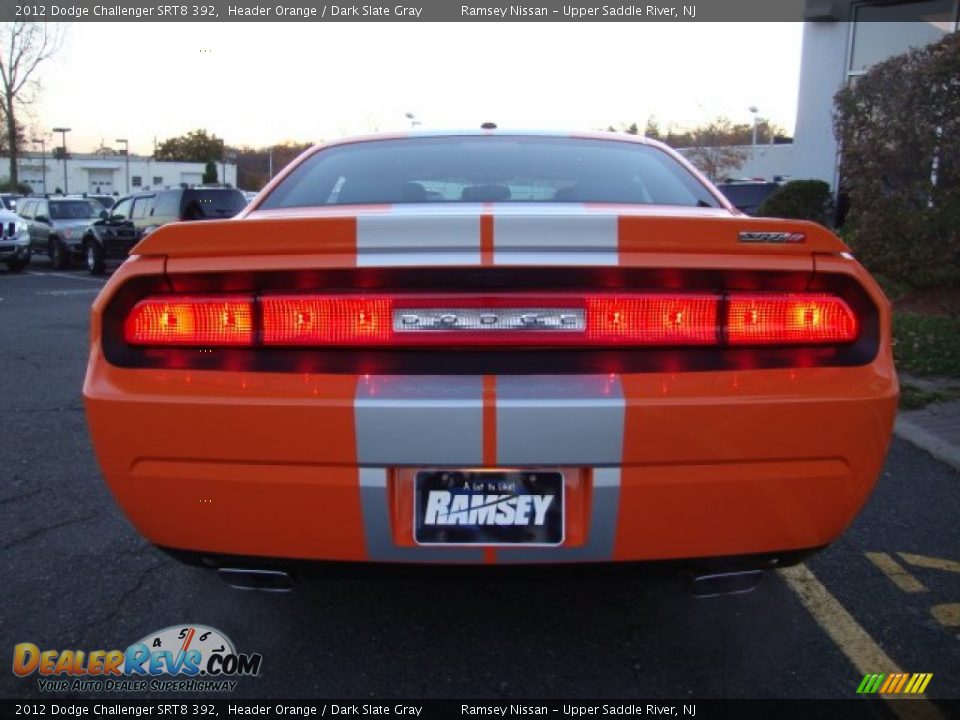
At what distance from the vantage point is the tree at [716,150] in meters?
40.4

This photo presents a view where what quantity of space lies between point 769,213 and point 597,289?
480 inches

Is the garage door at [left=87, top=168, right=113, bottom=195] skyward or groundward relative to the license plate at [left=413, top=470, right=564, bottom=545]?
skyward

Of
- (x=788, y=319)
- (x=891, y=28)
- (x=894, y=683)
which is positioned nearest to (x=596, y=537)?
(x=788, y=319)

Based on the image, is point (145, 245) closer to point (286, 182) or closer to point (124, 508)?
point (124, 508)

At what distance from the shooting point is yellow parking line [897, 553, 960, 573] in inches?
127

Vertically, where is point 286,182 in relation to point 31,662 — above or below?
above

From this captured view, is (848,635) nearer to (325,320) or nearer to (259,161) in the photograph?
(325,320)

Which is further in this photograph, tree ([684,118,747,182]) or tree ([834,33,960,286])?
tree ([684,118,747,182])

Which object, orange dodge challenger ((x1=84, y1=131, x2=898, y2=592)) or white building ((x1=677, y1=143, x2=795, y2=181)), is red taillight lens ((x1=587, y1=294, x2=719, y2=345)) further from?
white building ((x1=677, y1=143, x2=795, y2=181))

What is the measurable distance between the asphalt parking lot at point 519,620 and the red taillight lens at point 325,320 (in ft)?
2.03

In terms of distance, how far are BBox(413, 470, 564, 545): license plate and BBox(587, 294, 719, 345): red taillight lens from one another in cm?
38

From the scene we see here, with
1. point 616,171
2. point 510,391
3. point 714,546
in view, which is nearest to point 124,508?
point 510,391

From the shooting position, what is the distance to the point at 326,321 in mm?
2102

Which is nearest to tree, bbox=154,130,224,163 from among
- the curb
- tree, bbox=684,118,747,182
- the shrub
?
tree, bbox=684,118,747,182
